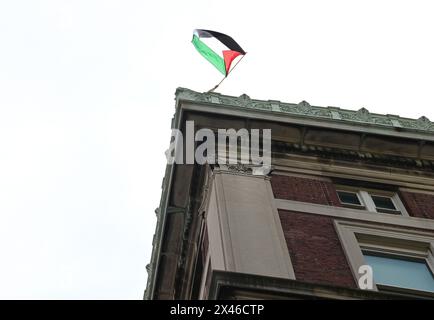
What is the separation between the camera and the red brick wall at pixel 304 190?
2309cm

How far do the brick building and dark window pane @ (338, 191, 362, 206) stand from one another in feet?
0.19

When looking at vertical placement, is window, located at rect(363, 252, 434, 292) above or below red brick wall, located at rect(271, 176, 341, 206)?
below

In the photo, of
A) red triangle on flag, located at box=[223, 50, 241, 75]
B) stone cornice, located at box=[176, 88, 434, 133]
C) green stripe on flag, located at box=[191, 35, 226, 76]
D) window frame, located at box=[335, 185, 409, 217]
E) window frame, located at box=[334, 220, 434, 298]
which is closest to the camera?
window frame, located at box=[334, 220, 434, 298]

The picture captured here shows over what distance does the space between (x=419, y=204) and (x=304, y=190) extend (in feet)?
11.0

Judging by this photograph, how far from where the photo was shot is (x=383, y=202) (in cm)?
2453

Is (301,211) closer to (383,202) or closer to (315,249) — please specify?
(315,249)

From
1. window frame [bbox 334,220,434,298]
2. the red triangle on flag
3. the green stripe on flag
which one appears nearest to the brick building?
window frame [bbox 334,220,434,298]

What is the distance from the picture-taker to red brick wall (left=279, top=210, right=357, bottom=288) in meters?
19.4

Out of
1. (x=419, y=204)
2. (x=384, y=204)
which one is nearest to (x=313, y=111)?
(x=384, y=204)

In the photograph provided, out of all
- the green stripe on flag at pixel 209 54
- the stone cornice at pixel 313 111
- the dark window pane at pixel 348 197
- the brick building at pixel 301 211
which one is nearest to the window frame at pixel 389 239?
the brick building at pixel 301 211

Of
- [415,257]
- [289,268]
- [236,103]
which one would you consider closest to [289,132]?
[236,103]

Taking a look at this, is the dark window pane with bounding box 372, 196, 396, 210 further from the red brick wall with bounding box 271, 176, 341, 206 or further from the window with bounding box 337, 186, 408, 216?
the red brick wall with bounding box 271, 176, 341, 206

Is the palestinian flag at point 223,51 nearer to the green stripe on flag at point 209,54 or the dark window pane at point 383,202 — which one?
the green stripe on flag at point 209,54
